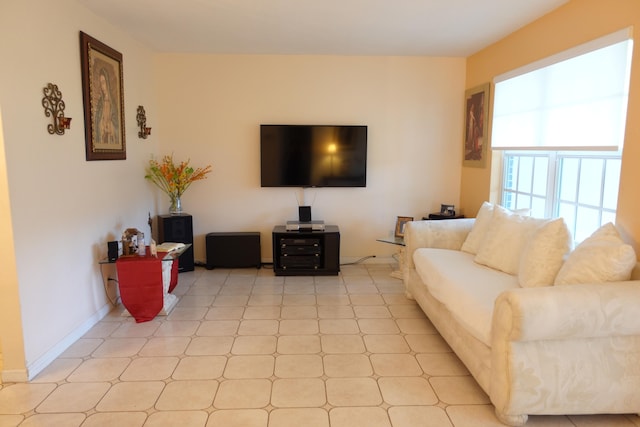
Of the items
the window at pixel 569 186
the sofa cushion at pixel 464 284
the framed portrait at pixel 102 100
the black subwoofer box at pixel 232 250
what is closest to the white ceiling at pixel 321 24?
the framed portrait at pixel 102 100

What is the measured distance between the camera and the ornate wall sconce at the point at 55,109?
9.09 ft

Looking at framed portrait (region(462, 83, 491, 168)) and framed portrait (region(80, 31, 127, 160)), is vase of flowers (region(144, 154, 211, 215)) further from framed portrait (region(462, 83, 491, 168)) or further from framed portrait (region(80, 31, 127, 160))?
framed portrait (region(462, 83, 491, 168))

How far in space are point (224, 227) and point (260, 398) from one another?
9.68 ft

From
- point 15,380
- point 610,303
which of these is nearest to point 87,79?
point 15,380

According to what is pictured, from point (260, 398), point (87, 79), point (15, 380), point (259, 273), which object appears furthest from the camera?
point (259, 273)

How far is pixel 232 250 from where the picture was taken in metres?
4.89

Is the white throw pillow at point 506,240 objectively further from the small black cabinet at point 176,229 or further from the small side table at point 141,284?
the small black cabinet at point 176,229

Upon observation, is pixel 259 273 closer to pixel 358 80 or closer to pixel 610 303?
pixel 358 80

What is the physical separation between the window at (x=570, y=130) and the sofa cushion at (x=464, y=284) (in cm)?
77

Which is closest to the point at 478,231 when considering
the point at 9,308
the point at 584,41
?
the point at 584,41

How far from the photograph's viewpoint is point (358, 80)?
4.93m

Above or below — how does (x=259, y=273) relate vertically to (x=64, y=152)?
below

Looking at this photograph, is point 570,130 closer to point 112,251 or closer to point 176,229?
point 112,251

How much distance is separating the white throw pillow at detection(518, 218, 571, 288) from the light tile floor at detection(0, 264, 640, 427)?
0.71m
